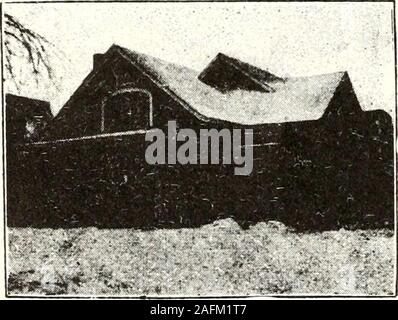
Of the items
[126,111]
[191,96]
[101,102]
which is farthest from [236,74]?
[101,102]

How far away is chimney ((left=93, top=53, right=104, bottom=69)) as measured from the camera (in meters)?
5.45

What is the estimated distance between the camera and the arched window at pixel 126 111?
18.3ft

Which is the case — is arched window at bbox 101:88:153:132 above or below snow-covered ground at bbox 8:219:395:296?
above

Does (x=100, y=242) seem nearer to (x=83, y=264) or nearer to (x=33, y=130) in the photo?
(x=83, y=264)

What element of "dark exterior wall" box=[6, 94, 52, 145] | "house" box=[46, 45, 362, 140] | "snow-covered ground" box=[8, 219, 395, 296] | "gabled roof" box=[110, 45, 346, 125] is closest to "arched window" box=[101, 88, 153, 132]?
"house" box=[46, 45, 362, 140]

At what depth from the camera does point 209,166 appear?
5.45 meters

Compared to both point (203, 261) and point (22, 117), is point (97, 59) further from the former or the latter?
point (203, 261)

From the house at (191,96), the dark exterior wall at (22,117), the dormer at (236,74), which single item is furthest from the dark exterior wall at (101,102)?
the dormer at (236,74)

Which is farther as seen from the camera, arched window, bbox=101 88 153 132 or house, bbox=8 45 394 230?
arched window, bbox=101 88 153 132

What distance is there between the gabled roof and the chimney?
0.12 metres

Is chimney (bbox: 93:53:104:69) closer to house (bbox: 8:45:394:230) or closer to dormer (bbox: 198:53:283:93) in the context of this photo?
house (bbox: 8:45:394:230)

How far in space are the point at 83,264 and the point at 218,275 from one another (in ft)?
3.46

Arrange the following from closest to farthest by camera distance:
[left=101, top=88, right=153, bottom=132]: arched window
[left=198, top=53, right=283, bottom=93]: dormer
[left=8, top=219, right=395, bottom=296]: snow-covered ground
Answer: [left=8, top=219, right=395, bottom=296]: snow-covered ground → [left=198, top=53, right=283, bottom=93]: dormer → [left=101, top=88, right=153, bottom=132]: arched window

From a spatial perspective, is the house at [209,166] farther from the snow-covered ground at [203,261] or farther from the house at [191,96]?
the snow-covered ground at [203,261]
